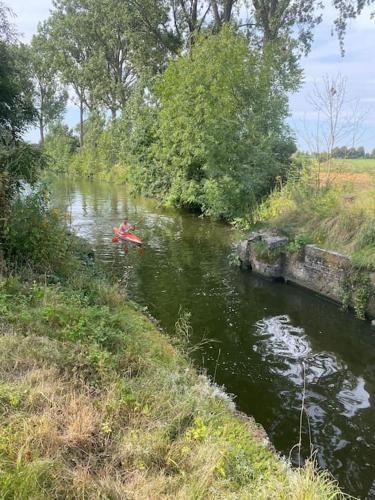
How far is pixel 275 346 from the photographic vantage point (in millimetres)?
7527

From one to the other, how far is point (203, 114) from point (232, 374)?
48.4 feet

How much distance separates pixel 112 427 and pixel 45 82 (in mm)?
50603

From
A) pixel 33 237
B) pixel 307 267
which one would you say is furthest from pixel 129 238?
pixel 33 237

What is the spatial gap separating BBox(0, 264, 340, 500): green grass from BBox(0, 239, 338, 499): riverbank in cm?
1

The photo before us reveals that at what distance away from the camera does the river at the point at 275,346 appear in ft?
16.9

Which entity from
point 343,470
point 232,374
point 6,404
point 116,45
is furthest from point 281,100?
point 116,45

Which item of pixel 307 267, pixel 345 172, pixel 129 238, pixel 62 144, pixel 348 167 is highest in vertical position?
pixel 62 144

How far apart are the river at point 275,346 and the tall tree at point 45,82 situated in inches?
1310

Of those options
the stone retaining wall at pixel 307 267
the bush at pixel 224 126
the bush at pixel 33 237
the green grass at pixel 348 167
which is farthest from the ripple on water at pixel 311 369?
the bush at pixel 224 126

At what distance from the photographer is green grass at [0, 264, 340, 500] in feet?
9.77

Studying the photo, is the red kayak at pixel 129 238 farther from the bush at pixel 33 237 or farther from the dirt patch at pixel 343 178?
the dirt patch at pixel 343 178

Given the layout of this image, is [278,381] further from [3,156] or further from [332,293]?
[3,156]

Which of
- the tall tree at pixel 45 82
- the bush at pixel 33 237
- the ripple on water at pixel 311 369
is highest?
the tall tree at pixel 45 82

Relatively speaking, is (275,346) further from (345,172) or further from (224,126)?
(224,126)
